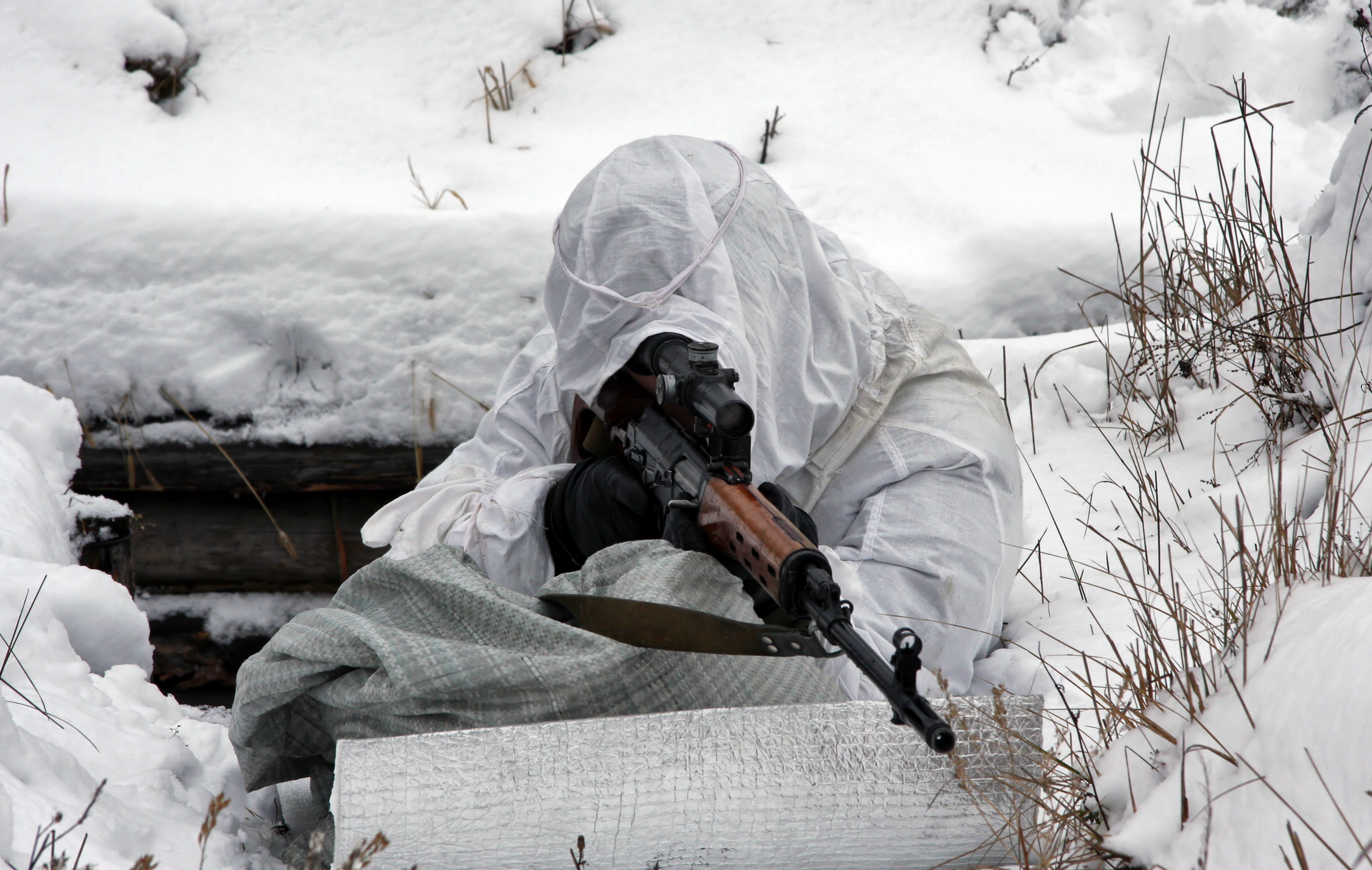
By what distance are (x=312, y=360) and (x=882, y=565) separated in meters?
2.29

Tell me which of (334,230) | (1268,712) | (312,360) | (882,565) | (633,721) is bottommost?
(312,360)

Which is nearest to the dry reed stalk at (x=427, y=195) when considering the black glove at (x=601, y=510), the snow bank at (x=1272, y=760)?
the black glove at (x=601, y=510)

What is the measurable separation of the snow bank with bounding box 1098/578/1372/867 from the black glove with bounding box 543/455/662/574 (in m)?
0.97

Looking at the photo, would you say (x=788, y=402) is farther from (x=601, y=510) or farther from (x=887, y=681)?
(x=887, y=681)

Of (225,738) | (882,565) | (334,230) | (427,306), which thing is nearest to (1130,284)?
(882,565)

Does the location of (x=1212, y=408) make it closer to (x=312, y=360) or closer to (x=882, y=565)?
(x=882, y=565)

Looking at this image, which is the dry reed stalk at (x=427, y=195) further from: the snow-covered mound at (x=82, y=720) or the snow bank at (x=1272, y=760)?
the snow bank at (x=1272, y=760)

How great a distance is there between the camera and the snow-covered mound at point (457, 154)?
352cm

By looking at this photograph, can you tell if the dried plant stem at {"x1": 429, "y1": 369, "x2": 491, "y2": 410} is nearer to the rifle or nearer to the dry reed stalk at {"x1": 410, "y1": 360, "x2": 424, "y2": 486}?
the dry reed stalk at {"x1": 410, "y1": 360, "x2": 424, "y2": 486}

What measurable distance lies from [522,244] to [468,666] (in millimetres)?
2410

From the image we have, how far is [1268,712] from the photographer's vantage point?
1.07 metres

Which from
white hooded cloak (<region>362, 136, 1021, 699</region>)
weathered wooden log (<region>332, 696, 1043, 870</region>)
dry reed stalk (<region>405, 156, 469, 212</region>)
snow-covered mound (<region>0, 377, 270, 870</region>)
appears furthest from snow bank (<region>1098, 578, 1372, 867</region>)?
dry reed stalk (<region>405, 156, 469, 212</region>)

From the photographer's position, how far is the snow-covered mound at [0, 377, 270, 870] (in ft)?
4.48

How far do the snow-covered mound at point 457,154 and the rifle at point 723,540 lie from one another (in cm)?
182
